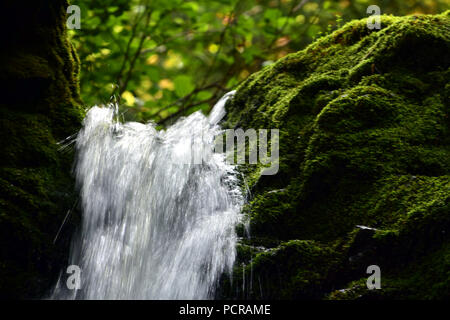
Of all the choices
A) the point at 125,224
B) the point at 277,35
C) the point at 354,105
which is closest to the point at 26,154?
the point at 125,224

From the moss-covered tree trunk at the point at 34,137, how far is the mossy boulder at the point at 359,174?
4.16 ft

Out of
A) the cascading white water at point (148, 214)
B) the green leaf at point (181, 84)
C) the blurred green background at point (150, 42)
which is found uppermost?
the blurred green background at point (150, 42)

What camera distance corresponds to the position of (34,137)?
2607 mm

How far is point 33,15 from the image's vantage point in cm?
277

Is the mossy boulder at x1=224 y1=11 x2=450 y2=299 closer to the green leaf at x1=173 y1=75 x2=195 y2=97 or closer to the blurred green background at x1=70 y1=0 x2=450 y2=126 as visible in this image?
the blurred green background at x1=70 y1=0 x2=450 y2=126

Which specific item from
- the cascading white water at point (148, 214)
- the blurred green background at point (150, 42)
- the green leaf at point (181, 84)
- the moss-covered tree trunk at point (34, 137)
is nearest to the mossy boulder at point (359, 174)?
the cascading white water at point (148, 214)

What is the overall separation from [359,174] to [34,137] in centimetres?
234

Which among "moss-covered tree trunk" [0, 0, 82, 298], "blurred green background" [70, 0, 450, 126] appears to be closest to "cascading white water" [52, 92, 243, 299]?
"moss-covered tree trunk" [0, 0, 82, 298]

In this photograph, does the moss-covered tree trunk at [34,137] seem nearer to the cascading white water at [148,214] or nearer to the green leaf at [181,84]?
the cascading white water at [148,214]

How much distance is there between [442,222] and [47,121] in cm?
279

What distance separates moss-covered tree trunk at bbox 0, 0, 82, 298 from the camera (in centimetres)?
222

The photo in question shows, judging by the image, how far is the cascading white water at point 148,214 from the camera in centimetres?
219

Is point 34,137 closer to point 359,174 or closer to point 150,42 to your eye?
point 359,174
